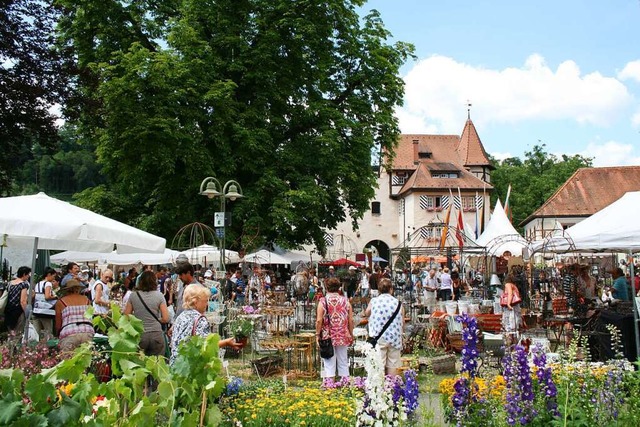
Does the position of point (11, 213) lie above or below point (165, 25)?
below

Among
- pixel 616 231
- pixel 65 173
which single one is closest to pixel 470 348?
pixel 616 231

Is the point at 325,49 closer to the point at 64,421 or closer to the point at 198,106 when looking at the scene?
the point at 198,106

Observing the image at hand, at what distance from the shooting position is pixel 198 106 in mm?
22438

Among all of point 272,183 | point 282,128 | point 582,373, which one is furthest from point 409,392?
point 282,128

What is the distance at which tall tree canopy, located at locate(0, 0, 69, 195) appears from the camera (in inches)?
666

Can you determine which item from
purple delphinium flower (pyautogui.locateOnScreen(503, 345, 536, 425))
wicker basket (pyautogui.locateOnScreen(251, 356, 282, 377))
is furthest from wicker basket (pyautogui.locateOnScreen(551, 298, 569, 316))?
purple delphinium flower (pyautogui.locateOnScreen(503, 345, 536, 425))

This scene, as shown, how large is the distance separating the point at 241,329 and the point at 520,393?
26.4ft

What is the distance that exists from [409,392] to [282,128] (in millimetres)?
21481

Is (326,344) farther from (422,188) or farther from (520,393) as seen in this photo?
(422,188)

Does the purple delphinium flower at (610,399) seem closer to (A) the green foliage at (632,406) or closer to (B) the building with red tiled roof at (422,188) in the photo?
(A) the green foliage at (632,406)

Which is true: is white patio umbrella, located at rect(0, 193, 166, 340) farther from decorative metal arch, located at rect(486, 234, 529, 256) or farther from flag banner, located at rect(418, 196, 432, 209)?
flag banner, located at rect(418, 196, 432, 209)

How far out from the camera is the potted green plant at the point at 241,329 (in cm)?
1181

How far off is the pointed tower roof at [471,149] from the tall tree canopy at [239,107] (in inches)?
1498

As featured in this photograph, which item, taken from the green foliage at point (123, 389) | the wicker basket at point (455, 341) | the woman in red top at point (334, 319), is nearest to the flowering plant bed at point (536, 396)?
the green foliage at point (123, 389)
